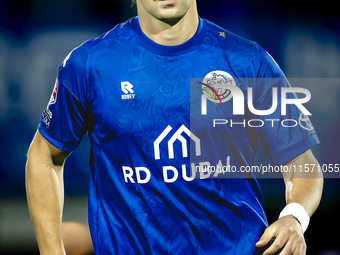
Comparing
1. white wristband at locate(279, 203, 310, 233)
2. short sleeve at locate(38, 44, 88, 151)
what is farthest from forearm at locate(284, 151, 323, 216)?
short sleeve at locate(38, 44, 88, 151)

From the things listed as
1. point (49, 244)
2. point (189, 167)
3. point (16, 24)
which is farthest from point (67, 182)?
point (189, 167)

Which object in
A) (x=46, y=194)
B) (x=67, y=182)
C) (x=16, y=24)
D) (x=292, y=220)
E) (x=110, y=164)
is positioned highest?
(x=16, y=24)

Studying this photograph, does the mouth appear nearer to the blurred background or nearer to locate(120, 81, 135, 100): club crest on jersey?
locate(120, 81, 135, 100): club crest on jersey

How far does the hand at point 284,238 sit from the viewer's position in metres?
1.30

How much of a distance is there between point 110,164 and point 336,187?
238cm

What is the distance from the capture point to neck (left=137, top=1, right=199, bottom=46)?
1501mm

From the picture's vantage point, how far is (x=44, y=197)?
1.53 metres

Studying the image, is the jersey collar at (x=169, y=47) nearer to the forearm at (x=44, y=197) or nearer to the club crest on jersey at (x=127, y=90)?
the club crest on jersey at (x=127, y=90)

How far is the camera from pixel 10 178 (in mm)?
3051

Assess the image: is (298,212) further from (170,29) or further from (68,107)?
(68,107)

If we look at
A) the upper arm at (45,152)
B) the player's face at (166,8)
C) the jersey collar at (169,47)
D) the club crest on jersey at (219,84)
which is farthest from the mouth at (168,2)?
the upper arm at (45,152)

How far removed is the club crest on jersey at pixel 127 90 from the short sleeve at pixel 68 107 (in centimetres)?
14

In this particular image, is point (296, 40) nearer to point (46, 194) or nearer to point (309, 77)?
point (309, 77)

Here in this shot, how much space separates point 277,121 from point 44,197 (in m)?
0.94
